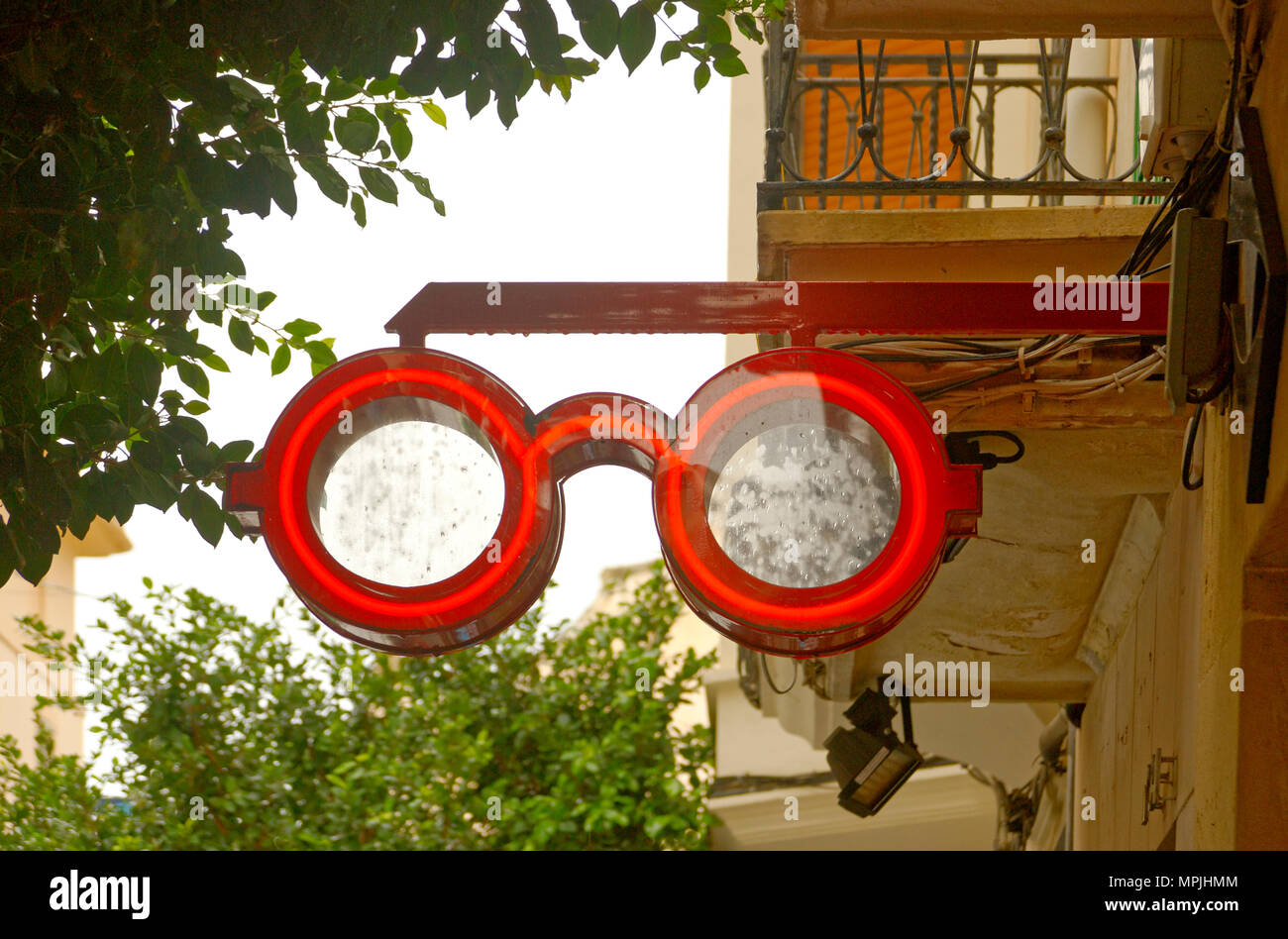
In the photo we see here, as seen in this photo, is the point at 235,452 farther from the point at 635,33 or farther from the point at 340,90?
the point at 635,33

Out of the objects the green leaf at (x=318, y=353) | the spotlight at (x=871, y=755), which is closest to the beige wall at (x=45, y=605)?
the spotlight at (x=871, y=755)

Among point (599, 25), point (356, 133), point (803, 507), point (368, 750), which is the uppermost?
point (599, 25)

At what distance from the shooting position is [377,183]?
12.3 ft

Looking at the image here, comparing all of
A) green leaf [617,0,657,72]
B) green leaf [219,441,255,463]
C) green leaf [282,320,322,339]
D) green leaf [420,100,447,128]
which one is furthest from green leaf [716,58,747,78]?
green leaf [219,441,255,463]

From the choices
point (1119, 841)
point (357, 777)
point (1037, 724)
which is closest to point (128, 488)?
point (1119, 841)

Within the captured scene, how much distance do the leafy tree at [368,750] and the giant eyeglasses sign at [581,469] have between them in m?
8.66

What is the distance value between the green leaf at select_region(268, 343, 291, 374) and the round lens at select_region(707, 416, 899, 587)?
221 cm

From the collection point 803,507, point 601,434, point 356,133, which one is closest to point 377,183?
point 356,133

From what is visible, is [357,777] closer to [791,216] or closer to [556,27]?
[791,216]

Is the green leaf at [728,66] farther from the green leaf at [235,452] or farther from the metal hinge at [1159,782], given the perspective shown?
the metal hinge at [1159,782]

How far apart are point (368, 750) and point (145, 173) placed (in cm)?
870

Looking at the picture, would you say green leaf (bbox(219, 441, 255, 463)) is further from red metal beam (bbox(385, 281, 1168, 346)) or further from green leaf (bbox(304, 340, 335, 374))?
red metal beam (bbox(385, 281, 1168, 346))

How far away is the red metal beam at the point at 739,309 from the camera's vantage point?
213 centimetres
